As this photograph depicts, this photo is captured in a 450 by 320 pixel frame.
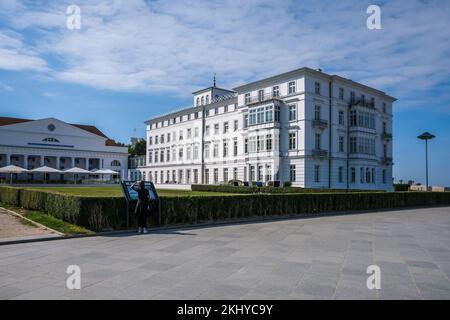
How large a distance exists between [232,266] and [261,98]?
43744mm

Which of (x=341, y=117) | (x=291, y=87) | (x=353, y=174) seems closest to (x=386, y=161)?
(x=353, y=174)

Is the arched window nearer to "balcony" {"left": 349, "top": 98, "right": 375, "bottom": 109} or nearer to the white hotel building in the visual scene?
the white hotel building

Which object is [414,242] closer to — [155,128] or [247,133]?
[247,133]

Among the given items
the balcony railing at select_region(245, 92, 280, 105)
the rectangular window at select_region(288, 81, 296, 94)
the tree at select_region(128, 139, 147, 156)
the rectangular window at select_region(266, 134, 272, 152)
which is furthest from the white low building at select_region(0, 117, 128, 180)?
the rectangular window at select_region(288, 81, 296, 94)

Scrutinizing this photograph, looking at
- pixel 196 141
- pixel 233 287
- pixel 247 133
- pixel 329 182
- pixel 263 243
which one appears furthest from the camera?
pixel 196 141

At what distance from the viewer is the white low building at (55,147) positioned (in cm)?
7281

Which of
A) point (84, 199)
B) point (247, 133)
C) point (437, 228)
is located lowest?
point (437, 228)

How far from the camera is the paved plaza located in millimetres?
6027

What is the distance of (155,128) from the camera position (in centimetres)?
7681

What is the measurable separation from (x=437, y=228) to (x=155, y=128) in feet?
219

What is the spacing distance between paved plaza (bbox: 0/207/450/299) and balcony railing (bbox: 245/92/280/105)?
36.6m

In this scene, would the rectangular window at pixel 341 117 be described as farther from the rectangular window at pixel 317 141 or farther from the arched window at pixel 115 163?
the arched window at pixel 115 163

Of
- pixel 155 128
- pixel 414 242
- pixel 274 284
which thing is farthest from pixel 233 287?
pixel 155 128

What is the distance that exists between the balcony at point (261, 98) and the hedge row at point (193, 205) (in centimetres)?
2444
